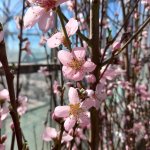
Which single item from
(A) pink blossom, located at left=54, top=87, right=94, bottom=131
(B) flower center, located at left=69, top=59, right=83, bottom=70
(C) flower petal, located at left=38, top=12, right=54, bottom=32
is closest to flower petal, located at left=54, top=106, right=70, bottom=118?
(A) pink blossom, located at left=54, top=87, right=94, bottom=131

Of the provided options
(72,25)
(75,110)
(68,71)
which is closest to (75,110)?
(75,110)

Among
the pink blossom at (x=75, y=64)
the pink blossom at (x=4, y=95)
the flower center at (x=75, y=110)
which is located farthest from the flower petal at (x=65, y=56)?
the pink blossom at (x=4, y=95)

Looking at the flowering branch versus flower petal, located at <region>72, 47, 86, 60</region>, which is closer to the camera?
the flowering branch

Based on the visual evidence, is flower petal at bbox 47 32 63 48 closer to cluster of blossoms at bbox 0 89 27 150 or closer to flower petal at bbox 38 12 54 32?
flower petal at bbox 38 12 54 32

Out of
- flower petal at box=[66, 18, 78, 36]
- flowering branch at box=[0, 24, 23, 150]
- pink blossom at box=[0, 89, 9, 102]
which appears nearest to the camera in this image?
flowering branch at box=[0, 24, 23, 150]

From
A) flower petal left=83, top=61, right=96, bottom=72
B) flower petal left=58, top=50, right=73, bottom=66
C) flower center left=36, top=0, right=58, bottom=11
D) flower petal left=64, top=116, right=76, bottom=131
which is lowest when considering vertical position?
flower petal left=64, top=116, right=76, bottom=131

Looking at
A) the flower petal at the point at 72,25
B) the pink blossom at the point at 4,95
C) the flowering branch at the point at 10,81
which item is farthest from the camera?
the pink blossom at the point at 4,95

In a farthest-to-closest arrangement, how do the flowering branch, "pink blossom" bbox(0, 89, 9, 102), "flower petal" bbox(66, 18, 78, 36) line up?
"pink blossom" bbox(0, 89, 9, 102) < "flower petal" bbox(66, 18, 78, 36) < the flowering branch

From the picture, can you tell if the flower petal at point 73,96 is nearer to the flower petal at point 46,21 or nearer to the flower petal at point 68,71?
the flower petal at point 68,71
